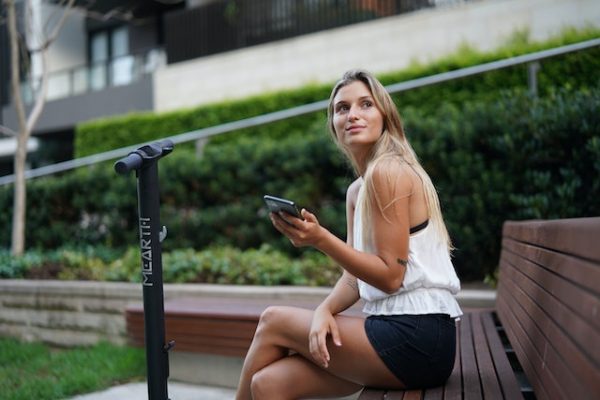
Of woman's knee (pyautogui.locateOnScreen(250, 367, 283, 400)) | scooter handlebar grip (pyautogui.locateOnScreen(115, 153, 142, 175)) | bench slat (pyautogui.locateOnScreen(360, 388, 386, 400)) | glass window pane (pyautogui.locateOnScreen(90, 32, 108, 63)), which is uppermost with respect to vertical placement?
glass window pane (pyautogui.locateOnScreen(90, 32, 108, 63))

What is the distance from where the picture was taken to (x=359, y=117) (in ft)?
7.54

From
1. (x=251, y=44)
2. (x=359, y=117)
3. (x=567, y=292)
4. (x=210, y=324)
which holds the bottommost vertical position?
(x=210, y=324)

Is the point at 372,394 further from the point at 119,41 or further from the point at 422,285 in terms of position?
the point at 119,41

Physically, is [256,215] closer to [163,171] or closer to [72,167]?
[163,171]

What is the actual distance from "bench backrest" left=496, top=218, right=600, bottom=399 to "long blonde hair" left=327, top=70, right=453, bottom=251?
36cm

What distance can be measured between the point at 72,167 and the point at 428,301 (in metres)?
7.07

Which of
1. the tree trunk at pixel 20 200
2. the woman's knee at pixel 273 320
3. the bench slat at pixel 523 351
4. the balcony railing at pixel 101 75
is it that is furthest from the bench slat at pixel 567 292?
the balcony railing at pixel 101 75

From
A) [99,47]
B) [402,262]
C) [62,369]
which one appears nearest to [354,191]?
[402,262]

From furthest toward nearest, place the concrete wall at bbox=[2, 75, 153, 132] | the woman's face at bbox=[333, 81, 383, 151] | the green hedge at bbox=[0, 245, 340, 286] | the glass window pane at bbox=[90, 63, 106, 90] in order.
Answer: the glass window pane at bbox=[90, 63, 106, 90], the concrete wall at bbox=[2, 75, 153, 132], the green hedge at bbox=[0, 245, 340, 286], the woman's face at bbox=[333, 81, 383, 151]

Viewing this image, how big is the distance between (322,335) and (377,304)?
0.25 metres

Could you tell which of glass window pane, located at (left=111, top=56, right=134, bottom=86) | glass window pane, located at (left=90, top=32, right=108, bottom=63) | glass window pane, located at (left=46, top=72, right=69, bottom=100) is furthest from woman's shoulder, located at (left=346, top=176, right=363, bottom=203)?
glass window pane, located at (left=90, top=32, right=108, bottom=63)

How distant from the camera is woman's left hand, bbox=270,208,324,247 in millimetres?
1855

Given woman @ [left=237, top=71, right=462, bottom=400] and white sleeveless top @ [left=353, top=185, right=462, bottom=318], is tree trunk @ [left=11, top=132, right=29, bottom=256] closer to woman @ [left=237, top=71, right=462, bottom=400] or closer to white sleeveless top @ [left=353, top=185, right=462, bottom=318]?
woman @ [left=237, top=71, right=462, bottom=400]

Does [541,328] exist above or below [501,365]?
above
